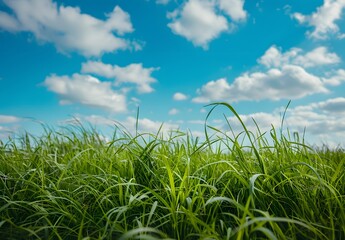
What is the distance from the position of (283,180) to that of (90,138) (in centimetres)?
253

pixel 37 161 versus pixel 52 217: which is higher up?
pixel 37 161

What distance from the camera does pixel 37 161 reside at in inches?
117

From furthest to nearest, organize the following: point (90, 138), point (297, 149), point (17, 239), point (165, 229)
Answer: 1. point (90, 138)
2. point (297, 149)
3. point (17, 239)
4. point (165, 229)

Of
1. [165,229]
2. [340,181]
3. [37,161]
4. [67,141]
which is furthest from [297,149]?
[67,141]

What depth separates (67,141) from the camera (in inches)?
164

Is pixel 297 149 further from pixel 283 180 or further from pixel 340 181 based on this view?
pixel 283 180

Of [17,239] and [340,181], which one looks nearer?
[17,239]

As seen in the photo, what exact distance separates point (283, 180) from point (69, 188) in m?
1.34

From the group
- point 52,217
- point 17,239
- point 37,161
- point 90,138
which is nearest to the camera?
point 17,239

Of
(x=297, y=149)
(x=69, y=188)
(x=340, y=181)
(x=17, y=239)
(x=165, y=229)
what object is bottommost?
(x=17, y=239)

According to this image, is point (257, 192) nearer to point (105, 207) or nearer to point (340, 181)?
point (340, 181)

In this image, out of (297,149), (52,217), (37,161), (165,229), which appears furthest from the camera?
(37,161)

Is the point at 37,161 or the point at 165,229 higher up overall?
the point at 37,161

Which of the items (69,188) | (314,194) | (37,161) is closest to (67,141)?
(37,161)
